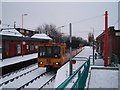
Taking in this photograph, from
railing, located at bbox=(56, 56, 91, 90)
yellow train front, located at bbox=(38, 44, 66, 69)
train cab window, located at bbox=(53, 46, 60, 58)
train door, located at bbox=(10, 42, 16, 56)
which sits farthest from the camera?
train door, located at bbox=(10, 42, 16, 56)

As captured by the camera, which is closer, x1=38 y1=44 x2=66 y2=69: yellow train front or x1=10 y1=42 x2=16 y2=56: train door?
x1=38 y1=44 x2=66 y2=69: yellow train front

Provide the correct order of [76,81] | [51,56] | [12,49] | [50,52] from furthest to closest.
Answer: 1. [12,49]
2. [50,52]
3. [51,56]
4. [76,81]

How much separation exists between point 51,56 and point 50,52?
0.37 m

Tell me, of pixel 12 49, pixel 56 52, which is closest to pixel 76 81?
pixel 56 52

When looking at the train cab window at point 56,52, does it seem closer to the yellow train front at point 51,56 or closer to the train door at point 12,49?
the yellow train front at point 51,56

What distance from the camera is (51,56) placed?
62.3ft

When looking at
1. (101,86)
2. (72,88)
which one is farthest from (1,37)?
(72,88)

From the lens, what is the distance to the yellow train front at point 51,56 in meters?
18.8

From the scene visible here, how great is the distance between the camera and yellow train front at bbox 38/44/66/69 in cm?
1877

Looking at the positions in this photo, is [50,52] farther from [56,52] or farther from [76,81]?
[76,81]

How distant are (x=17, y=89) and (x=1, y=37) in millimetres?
12935

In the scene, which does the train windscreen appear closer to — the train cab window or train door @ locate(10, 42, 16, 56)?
the train cab window

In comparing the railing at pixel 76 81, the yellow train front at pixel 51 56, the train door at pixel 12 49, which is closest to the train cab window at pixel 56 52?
the yellow train front at pixel 51 56

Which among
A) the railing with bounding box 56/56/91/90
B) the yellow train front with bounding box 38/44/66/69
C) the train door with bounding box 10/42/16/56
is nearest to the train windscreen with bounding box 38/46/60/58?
the yellow train front with bounding box 38/44/66/69
